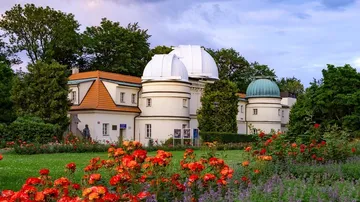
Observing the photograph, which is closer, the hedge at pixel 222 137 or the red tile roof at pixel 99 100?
the hedge at pixel 222 137

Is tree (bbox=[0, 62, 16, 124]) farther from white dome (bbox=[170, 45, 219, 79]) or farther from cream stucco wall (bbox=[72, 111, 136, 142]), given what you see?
white dome (bbox=[170, 45, 219, 79])

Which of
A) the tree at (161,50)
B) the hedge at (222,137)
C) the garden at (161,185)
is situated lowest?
the garden at (161,185)

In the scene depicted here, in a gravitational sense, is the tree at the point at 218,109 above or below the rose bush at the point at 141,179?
above

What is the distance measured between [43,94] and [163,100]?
10.9 metres

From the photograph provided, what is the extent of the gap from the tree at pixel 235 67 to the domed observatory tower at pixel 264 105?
35.5 ft

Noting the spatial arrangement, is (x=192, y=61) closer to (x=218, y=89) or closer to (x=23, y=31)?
(x=218, y=89)

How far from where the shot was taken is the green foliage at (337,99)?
114 feet

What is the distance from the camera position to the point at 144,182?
7.42 m

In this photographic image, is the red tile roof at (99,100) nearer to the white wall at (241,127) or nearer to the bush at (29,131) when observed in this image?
the bush at (29,131)

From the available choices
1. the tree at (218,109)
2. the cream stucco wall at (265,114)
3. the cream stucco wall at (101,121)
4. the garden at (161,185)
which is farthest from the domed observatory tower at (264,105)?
the garden at (161,185)

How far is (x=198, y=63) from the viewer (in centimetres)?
4994

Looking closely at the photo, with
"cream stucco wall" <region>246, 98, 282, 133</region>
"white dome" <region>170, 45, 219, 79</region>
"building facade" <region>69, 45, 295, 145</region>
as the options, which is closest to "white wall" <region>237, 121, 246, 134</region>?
"cream stucco wall" <region>246, 98, 282, 133</region>

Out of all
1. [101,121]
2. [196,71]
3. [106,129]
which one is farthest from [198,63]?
[101,121]

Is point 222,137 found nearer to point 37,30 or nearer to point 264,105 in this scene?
point 264,105
